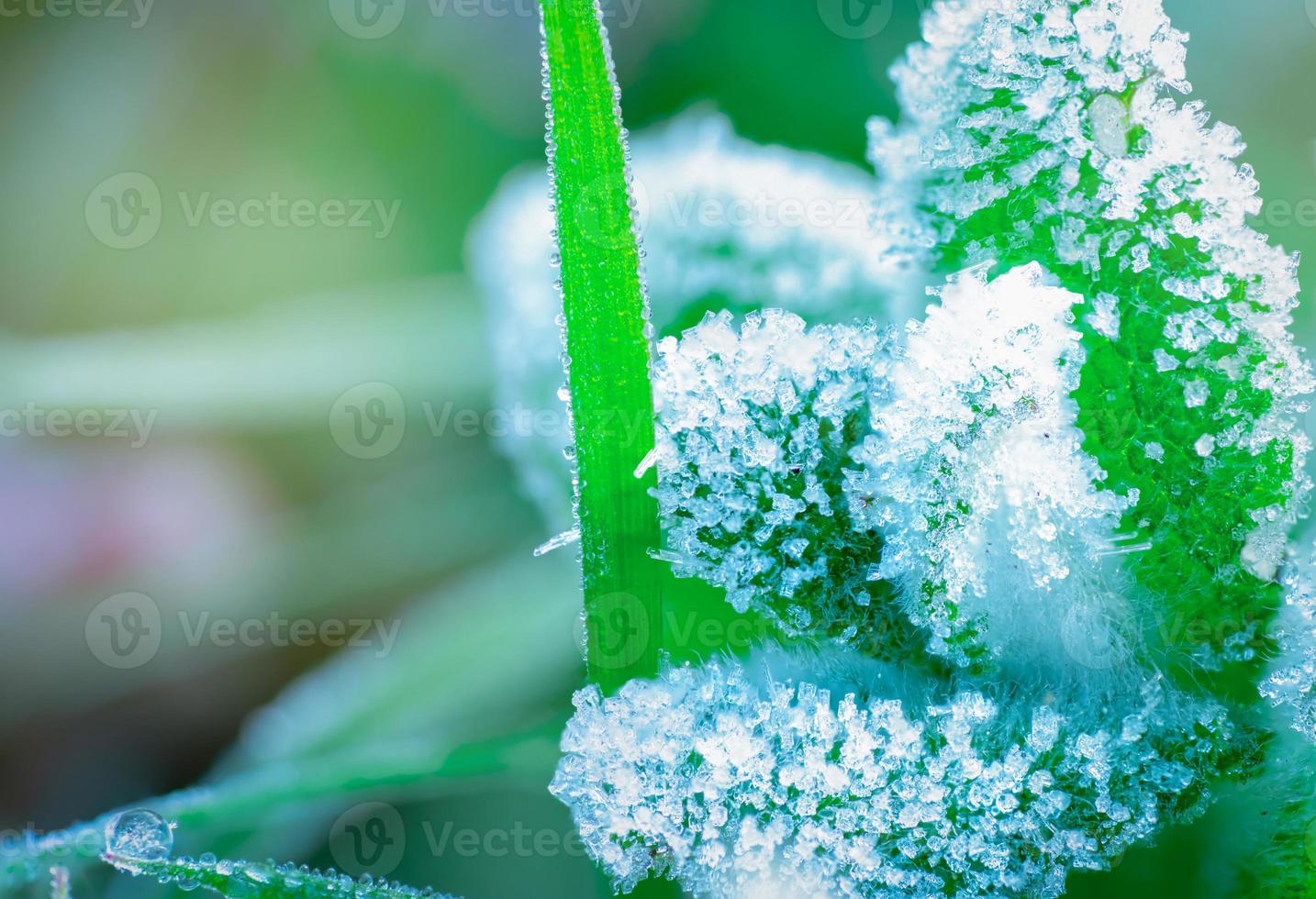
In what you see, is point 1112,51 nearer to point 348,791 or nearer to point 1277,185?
point 1277,185

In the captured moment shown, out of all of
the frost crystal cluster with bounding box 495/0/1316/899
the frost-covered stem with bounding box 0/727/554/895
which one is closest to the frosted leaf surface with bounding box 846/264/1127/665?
the frost crystal cluster with bounding box 495/0/1316/899

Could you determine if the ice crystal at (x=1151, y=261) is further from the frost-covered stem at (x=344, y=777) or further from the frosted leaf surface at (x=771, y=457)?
the frost-covered stem at (x=344, y=777)

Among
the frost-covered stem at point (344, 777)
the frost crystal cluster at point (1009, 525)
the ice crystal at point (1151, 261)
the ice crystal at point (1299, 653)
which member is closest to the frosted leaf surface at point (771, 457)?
the frost crystal cluster at point (1009, 525)

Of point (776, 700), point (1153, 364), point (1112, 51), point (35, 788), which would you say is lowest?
point (35, 788)

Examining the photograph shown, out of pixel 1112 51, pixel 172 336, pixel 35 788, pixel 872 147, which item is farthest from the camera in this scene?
pixel 172 336

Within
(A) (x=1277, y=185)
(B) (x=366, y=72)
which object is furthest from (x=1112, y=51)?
(B) (x=366, y=72)

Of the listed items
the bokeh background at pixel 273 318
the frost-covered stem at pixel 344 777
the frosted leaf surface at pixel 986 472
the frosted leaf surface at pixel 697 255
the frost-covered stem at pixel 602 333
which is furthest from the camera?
the bokeh background at pixel 273 318
